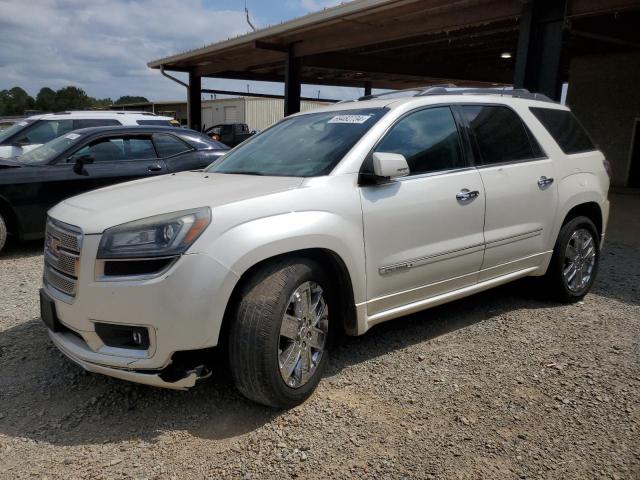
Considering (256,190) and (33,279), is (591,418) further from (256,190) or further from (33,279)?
(33,279)

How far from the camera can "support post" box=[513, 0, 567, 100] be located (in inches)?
325

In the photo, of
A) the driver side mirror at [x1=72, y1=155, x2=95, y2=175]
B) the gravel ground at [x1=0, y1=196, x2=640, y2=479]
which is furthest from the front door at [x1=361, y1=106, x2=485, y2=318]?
the driver side mirror at [x1=72, y1=155, x2=95, y2=175]

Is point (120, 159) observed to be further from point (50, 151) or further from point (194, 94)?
point (194, 94)

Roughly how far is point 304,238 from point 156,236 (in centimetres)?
80

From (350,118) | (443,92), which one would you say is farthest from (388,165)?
(443,92)

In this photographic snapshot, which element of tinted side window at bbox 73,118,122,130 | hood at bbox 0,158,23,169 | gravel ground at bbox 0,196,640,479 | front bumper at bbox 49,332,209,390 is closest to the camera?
gravel ground at bbox 0,196,640,479

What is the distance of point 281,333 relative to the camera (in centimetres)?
301

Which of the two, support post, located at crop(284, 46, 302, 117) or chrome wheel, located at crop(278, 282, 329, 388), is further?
support post, located at crop(284, 46, 302, 117)

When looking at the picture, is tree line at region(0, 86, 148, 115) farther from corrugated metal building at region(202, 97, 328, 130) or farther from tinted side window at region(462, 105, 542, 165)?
tinted side window at region(462, 105, 542, 165)

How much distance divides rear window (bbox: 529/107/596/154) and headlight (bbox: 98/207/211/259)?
10.9 feet

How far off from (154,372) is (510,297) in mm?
3591

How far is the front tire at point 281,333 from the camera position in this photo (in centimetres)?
286

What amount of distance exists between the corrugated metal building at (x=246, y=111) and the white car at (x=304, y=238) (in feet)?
120

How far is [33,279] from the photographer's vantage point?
5664 millimetres
